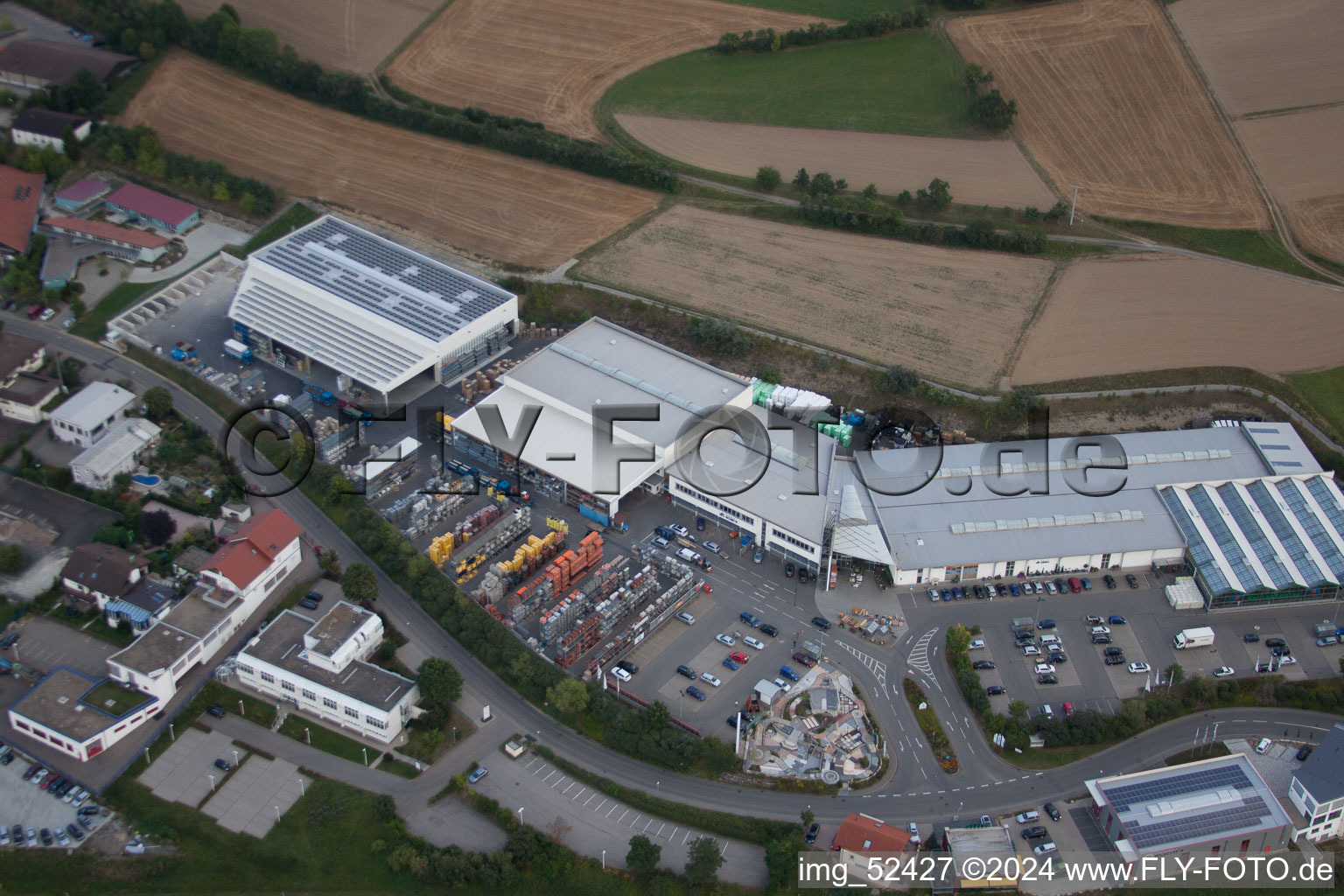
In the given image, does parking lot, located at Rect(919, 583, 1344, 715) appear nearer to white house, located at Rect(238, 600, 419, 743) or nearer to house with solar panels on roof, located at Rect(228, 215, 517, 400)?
white house, located at Rect(238, 600, 419, 743)

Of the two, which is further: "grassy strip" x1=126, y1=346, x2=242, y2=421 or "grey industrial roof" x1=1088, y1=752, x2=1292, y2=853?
"grassy strip" x1=126, y1=346, x2=242, y2=421

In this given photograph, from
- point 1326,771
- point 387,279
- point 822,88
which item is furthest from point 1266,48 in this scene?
point 387,279

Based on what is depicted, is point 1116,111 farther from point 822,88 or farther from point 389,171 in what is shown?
point 389,171

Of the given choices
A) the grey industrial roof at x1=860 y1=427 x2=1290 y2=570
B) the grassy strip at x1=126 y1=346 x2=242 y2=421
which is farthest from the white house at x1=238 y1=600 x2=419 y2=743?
the grey industrial roof at x1=860 y1=427 x2=1290 y2=570

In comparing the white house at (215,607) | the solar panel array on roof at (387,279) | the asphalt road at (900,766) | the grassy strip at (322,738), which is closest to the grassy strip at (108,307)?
the solar panel array on roof at (387,279)

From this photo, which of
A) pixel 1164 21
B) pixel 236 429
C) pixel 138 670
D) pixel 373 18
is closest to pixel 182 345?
pixel 236 429

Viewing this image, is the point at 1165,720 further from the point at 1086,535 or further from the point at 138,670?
the point at 138,670

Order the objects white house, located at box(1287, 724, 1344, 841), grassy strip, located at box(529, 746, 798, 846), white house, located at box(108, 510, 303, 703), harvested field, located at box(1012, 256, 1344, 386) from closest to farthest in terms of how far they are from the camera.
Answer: white house, located at box(1287, 724, 1344, 841)
grassy strip, located at box(529, 746, 798, 846)
white house, located at box(108, 510, 303, 703)
harvested field, located at box(1012, 256, 1344, 386)
